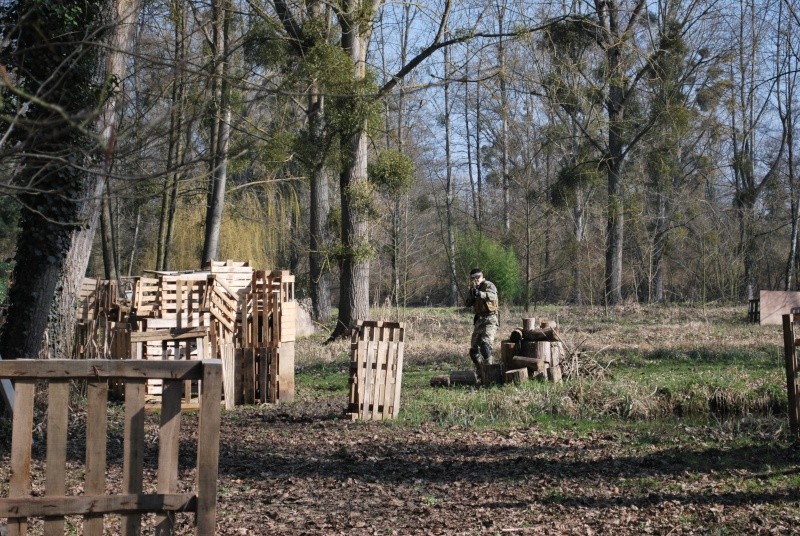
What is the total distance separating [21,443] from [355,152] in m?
17.8

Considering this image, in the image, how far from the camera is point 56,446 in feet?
14.7

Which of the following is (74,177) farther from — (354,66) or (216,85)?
(354,66)

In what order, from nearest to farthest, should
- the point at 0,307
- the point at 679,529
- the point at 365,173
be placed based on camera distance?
1. the point at 679,529
2. the point at 0,307
3. the point at 365,173

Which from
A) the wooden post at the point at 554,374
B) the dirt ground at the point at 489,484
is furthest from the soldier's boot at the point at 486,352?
the dirt ground at the point at 489,484

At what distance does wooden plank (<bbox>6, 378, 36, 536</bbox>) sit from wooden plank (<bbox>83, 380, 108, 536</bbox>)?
11.9 inches

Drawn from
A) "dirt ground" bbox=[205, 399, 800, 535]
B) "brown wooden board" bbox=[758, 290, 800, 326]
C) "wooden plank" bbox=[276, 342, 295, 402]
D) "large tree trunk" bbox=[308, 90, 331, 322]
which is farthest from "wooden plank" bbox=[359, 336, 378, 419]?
"brown wooden board" bbox=[758, 290, 800, 326]

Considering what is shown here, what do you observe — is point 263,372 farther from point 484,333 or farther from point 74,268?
point 484,333

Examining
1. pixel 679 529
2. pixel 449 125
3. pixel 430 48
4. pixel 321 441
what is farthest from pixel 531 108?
pixel 679 529

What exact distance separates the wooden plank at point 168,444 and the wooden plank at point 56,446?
47 centimetres

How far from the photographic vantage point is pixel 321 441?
10.6m

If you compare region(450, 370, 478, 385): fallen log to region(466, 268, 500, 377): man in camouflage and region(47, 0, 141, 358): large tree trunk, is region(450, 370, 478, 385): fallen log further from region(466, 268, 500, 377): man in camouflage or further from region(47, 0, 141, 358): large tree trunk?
region(47, 0, 141, 358): large tree trunk

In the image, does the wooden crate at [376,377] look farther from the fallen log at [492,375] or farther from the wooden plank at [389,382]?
the fallen log at [492,375]

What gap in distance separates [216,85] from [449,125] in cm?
4027

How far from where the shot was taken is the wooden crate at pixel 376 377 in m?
11.9
